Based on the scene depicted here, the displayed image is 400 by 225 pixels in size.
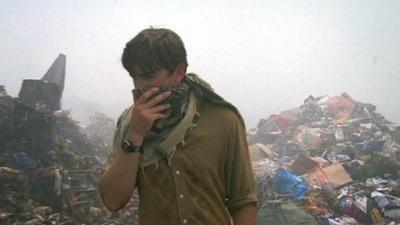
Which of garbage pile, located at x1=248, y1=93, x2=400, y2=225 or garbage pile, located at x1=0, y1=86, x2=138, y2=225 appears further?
garbage pile, located at x1=248, y1=93, x2=400, y2=225

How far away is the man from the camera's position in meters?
1.22

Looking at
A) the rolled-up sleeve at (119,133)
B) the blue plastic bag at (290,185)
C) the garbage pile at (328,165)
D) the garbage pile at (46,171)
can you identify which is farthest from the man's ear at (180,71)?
the blue plastic bag at (290,185)

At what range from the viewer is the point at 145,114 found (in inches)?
47.1

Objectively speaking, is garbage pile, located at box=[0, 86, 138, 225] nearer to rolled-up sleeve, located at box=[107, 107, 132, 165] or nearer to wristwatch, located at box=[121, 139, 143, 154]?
rolled-up sleeve, located at box=[107, 107, 132, 165]

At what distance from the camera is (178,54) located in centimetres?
126

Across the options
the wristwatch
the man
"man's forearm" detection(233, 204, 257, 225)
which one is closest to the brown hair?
the man

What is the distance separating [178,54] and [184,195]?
1.42 feet

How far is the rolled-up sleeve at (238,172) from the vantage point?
1.29 m

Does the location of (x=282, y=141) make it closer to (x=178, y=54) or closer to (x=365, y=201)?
(x=365, y=201)

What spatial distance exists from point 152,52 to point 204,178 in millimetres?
416

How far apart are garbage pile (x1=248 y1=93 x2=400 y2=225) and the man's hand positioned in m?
4.14

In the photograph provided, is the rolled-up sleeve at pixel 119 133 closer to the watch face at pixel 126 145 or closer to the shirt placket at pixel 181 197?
the watch face at pixel 126 145

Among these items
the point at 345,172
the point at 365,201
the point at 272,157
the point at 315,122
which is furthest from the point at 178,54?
the point at 315,122

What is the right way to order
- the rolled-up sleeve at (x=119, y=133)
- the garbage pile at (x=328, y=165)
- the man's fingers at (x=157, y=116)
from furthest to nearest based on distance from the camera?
the garbage pile at (x=328, y=165), the rolled-up sleeve at (x=119, y=133), the man's fingers at (x=157, y=116)
